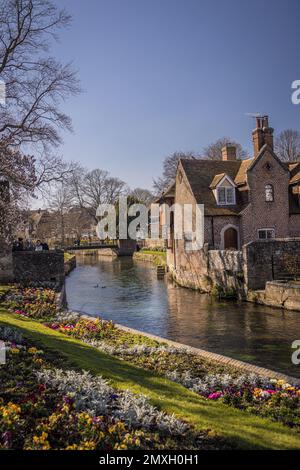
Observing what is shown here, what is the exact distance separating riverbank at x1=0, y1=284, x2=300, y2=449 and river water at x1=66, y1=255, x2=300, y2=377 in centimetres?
308

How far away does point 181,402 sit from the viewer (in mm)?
7520

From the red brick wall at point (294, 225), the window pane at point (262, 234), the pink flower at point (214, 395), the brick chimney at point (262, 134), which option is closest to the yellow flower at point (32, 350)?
the pink flower at point (214, 395)

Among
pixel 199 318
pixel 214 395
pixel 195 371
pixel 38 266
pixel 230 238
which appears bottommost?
pixel 199 318

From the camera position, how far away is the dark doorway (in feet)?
105

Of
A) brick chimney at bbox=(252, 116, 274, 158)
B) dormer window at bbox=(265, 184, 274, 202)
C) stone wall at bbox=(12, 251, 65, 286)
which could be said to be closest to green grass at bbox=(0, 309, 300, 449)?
stone wall at bbox=(12, 251, 65, 286)

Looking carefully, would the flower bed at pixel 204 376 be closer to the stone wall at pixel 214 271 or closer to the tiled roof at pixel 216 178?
the stone wall at pixel 214 271

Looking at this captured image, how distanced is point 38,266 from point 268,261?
14897 millimetres

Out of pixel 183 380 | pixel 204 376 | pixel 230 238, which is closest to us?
pixel 183 380

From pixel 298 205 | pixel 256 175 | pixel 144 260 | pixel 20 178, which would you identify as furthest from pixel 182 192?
pixel 144 260

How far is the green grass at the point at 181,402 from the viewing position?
20.4 ft

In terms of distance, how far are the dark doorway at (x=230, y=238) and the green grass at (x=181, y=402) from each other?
21.8 m

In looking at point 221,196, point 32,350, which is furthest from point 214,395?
point 221,196

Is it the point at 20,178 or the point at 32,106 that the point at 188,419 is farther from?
the point at 32,106

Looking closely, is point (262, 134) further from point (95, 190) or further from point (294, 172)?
point (95, 190)
